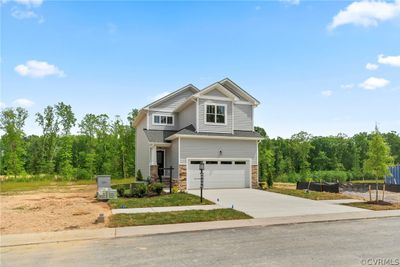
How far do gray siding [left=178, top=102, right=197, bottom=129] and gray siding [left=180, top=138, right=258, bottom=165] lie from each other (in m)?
1.66

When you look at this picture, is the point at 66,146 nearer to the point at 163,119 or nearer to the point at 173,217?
the point at 163,119

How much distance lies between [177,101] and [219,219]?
17.1 m

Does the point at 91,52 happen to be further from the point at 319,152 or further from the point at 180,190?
the point at 319,152

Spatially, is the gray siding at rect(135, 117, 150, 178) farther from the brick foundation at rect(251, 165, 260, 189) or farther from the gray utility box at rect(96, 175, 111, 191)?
the brick foundation at rect(251, 165, 260, 189)

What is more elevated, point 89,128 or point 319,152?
point 89,128

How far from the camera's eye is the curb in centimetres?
883

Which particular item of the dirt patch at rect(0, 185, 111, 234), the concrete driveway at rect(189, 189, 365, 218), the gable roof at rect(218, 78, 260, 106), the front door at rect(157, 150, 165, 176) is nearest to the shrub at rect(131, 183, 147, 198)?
the dirt patch at rect(0, 185, 111, 234)

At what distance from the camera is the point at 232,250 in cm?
752

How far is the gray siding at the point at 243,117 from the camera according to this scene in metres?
24.5

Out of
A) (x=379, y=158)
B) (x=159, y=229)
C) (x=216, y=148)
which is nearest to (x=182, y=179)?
(x=216, y=148)

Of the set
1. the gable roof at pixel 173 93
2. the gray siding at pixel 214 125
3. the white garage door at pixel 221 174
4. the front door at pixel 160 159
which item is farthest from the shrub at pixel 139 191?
the gable roof at pixel 173 93

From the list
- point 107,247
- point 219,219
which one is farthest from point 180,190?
point 107,247

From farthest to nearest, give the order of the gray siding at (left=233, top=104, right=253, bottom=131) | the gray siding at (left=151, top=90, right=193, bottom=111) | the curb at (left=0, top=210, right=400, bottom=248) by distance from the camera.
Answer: the gray siding at (left=151, top=90, right=193, bottom=111) → the gray siding at (left=233, top=104, right=253, bottom=131) → the curb at (left=0, top=210, right=400, bottom=248)

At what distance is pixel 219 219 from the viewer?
11.5m
